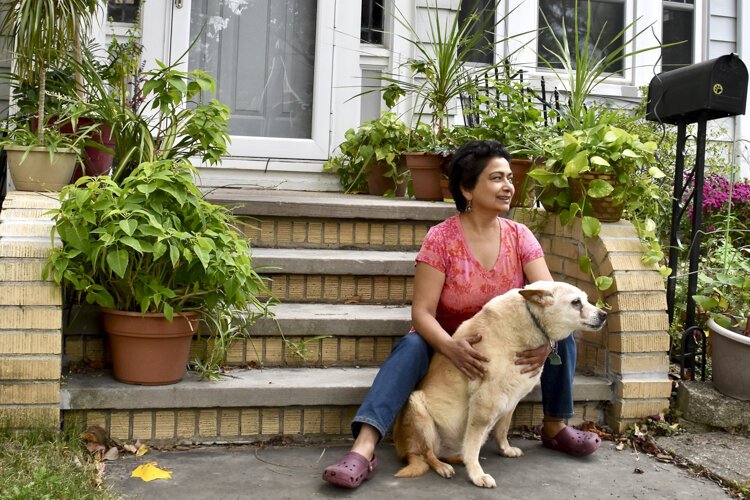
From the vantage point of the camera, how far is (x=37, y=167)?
3.55 meters

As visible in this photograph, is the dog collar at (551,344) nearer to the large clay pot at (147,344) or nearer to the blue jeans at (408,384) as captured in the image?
the blue jeans at (408,384)

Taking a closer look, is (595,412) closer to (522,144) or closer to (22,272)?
(522,144)

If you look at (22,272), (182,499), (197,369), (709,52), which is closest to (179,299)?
(197,369)

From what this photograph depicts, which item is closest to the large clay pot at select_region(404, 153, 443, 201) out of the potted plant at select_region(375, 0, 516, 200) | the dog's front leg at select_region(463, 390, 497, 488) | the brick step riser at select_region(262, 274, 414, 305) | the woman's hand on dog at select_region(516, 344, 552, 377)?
the potted plant at select_region(375, 0, 516, 200)

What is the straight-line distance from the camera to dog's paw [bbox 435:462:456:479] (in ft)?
9.23

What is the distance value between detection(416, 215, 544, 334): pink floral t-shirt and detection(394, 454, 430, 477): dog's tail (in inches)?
21.3

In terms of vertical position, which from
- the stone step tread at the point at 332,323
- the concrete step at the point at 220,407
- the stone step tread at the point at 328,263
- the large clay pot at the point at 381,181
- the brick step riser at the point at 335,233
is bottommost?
the concrete step at the point at 220,407

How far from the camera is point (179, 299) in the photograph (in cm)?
312

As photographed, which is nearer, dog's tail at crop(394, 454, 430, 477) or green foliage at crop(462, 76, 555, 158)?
dog's tail at crop(394, 454, 430, 477)

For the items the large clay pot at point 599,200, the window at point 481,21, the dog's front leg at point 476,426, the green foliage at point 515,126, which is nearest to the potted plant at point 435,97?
the green foliage at point 515,126

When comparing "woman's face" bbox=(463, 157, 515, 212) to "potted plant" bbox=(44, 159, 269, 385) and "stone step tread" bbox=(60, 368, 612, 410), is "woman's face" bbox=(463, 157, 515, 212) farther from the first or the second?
"potted plant" bbox=(44, 159, 269, 385)

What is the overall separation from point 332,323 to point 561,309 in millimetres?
1122

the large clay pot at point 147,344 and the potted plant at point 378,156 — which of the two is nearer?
the large clay pot at point 147,344

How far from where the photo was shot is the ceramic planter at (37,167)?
354 centimetres
